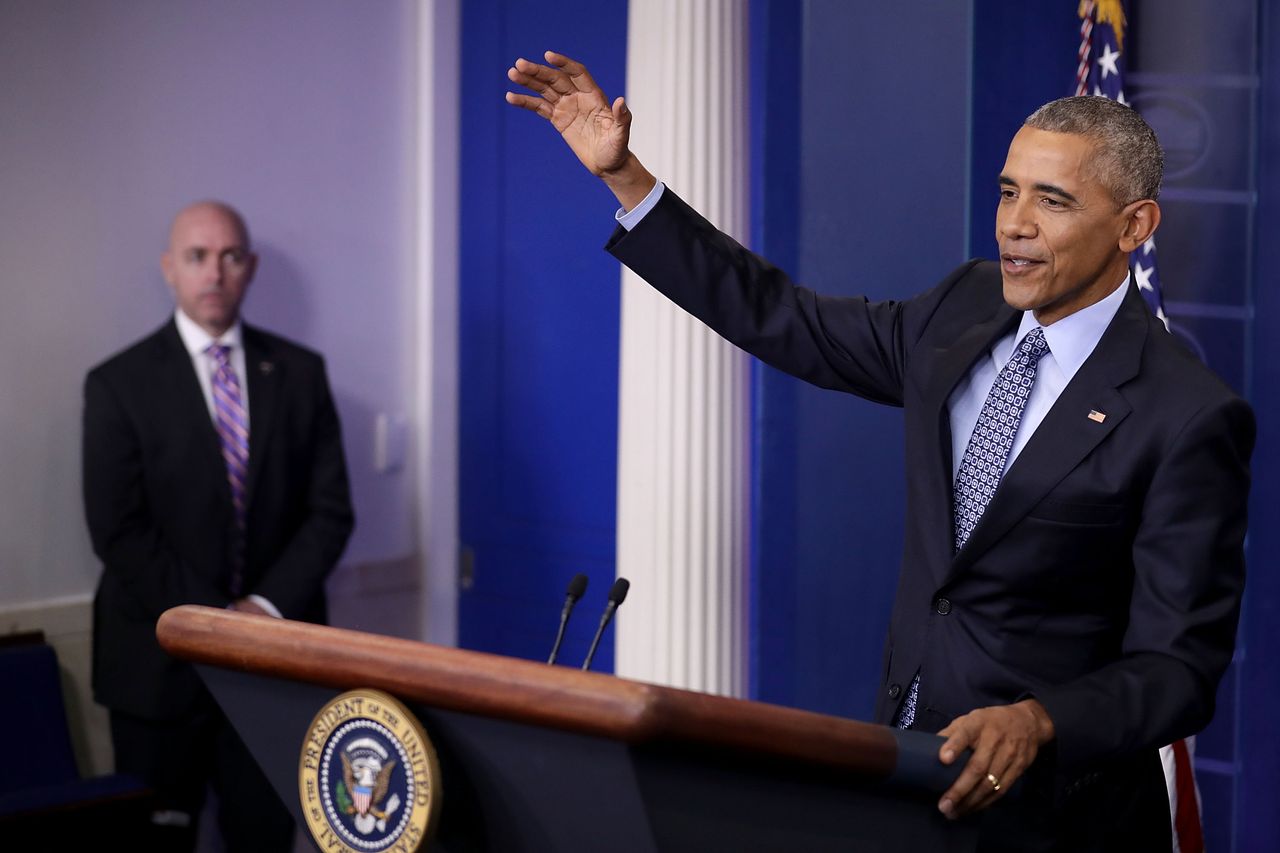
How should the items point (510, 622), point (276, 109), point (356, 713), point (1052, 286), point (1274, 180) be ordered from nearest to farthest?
point (356, 713), point (1052, 286), point (1274, 180), point (276, 109), point (510, 622)

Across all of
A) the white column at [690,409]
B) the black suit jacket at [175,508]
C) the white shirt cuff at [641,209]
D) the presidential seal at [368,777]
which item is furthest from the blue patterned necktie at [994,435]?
the black suit jacket at [175,508]

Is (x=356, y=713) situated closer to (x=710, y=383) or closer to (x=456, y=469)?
(x=710, y=383)

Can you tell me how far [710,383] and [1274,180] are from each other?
4.37 ft

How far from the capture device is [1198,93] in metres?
3.33

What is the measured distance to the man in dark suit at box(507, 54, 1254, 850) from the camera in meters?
1.67

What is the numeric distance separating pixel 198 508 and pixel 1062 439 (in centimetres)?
270

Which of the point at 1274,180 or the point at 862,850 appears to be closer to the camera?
the point at 862,850

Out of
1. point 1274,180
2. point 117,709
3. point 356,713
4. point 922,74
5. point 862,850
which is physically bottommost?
point 117,709

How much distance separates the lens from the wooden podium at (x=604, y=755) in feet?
4.03

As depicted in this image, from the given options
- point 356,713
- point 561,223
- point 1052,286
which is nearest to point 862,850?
point 356,713

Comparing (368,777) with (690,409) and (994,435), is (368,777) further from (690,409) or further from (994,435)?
(690,409)

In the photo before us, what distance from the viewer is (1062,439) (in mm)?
1781

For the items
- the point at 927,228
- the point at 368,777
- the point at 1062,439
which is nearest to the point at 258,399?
the point at 927,228

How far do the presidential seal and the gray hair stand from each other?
1.09 m
